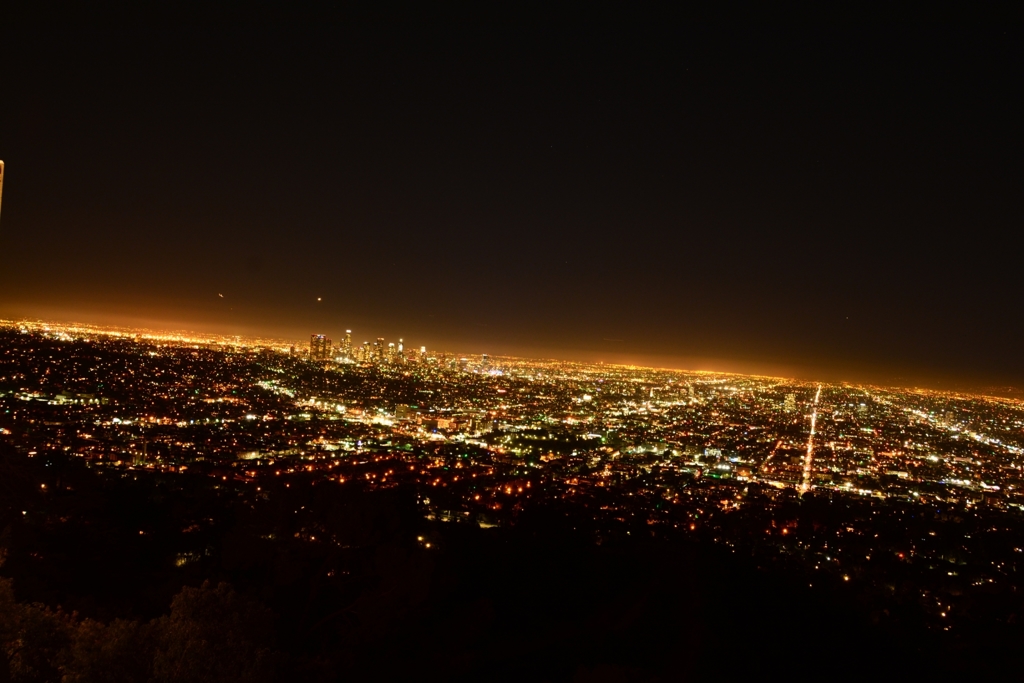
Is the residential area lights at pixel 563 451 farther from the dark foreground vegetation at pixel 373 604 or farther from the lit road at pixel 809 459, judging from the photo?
the dark foreground vegetation at pixel 373 604

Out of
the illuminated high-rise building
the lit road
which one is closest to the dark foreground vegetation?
the lit road

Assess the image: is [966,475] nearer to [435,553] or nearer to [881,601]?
[881,601]

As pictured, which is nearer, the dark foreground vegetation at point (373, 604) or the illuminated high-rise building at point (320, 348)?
the dark foreground vegetation at point (373, 604)

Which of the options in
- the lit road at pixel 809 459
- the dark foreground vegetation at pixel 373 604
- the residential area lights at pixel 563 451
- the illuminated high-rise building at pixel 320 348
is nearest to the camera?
the dark foreground vegetation at pixel 373 604

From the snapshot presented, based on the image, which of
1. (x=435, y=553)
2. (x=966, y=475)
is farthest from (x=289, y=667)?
(x=966, y=475)

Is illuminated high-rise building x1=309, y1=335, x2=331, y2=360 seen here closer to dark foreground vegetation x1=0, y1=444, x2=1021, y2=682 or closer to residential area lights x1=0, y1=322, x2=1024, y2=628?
residential area lights x1=0, y1=322, x2=1024, y2=628

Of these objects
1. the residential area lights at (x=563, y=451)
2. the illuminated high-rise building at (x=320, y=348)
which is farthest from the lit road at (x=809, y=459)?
the illuminated high-rise building at (x=320, y=348)

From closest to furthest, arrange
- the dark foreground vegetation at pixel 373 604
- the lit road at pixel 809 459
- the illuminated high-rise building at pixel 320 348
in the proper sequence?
the dark foreground vegetation at pixel 373 604 < the lit road at pixel 809 459 < the illuminated high-rise building at pixel 320 348
